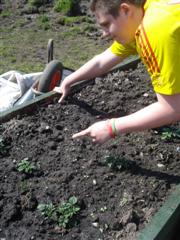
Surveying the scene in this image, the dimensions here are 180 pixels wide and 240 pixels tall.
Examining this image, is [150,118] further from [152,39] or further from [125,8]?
[125,8]

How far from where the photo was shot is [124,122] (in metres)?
2.34

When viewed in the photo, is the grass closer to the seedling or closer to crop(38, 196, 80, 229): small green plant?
the seedling

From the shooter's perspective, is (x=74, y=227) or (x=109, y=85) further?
(x=109, y=85)

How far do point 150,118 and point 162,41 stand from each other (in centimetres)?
36

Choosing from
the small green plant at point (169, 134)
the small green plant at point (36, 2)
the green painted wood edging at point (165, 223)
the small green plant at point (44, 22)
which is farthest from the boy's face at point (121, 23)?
the small green plant at point (36, 2)

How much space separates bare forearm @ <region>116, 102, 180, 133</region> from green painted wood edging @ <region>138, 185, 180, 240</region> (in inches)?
14.5

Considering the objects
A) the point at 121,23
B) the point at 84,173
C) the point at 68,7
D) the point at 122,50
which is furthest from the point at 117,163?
the point at 68,7

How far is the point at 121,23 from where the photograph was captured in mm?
2195

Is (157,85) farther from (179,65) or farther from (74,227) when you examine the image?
(74,227)

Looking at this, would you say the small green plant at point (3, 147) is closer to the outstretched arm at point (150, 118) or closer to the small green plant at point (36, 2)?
the outstretched arm at point (150, 118)

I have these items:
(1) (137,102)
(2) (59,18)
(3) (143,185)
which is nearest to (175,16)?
(3) (143,185)

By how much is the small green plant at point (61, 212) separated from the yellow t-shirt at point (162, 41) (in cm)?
77

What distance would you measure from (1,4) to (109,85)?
396cm

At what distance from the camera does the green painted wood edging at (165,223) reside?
2.17 metres
